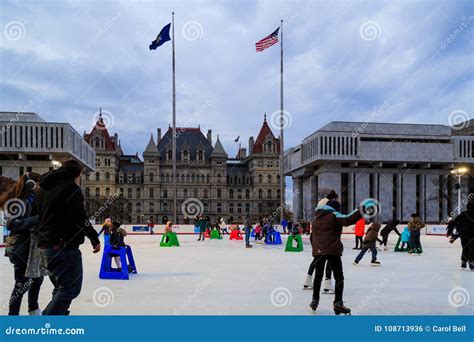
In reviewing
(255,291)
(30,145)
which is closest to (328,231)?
(255,291)

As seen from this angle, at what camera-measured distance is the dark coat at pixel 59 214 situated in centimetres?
482

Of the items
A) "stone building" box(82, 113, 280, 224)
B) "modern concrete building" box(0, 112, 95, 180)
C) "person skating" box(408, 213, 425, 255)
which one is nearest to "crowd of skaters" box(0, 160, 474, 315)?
"person skating" box(408, 213, 425, 255)

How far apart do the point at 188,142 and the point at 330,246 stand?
96.2m

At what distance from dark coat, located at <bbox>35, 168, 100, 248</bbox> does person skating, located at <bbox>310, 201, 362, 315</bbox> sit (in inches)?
126

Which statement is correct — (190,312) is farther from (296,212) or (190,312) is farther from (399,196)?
(296,212)

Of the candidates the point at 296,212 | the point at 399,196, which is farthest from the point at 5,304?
the point at 296,212

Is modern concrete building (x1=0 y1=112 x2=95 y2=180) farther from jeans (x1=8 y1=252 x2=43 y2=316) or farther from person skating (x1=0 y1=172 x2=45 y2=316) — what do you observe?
person skating (x1=0 y1=172 x2=45 y2=316)

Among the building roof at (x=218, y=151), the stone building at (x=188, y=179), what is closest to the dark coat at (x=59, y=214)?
the stone building at (x=188, y=179)

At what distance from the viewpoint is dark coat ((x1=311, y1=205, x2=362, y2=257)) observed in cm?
641

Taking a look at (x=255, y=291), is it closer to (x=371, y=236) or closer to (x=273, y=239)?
(x=371, y=236)

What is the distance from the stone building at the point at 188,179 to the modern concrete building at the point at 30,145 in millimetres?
26663

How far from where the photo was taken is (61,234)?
4.82 meters

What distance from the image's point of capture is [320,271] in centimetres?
670

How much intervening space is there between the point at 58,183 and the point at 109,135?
10137 centimetres
